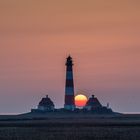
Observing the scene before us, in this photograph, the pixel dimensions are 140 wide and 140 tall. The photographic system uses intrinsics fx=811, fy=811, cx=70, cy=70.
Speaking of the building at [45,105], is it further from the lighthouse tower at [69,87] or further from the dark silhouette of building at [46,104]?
the lighthouse tower at [69,87]

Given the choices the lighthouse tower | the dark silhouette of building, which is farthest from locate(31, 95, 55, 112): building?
the lighthouse tower

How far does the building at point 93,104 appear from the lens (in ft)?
425

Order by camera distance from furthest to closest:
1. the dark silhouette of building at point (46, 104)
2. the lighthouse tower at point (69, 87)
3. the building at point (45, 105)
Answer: the dark silhouette of building at point (46, 104), the building at point (45, 105), the lighthouse tower at point (69, 87)

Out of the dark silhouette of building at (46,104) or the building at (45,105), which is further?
the dark silhouette of building at (46,104)

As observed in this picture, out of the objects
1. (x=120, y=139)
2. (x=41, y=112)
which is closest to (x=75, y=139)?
(x=120, y=139)

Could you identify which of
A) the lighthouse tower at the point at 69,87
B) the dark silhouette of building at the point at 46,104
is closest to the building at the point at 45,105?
the dark silhouette of building at the point at 46,104

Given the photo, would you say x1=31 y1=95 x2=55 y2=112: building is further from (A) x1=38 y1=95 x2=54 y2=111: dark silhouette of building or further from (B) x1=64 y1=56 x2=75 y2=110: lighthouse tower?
(B) x1=64 y1=56 x2=75 y2=110: lighthouse tower

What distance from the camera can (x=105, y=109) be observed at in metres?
132

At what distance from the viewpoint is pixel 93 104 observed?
427 ft

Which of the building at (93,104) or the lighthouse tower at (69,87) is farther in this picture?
the building at (93,104)

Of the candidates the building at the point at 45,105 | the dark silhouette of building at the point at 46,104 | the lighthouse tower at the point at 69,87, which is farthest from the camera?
the dark silhouette of building at the point at 46,104

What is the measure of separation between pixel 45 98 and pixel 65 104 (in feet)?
→ 39.5

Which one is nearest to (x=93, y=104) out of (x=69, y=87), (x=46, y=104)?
(x=46, y=104)

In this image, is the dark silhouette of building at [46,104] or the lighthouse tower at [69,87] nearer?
the lighthouse tower at [69,87]
